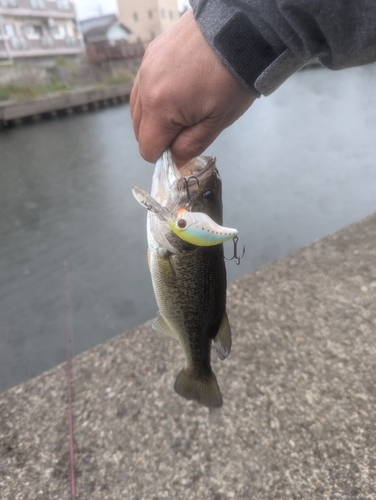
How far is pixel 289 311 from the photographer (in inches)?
104

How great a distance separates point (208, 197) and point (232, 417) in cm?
126

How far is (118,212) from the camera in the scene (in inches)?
323

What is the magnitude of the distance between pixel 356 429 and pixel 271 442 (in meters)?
0.42

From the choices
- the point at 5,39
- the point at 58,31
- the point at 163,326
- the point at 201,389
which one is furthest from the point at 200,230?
the point at 58,31

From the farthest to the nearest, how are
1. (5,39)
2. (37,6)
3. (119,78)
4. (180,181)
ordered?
1. (37,6)
2. (5,39)
3. (119,78)
4. (180,181)

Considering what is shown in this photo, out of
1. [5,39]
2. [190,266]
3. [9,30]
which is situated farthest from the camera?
[9,30]

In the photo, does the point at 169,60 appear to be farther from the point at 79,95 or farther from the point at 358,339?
the point at 79,95

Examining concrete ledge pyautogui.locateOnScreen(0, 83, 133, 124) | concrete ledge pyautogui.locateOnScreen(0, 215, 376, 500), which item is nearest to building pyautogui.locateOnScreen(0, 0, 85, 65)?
concrete ledge pyautogui.locateOnScreen(0, 83, 133, 124)

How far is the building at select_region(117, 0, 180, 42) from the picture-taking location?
48.5 meters

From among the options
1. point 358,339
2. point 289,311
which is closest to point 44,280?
point 289,311

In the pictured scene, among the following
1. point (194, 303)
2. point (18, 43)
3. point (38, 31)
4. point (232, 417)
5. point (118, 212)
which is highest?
point (194, 303)

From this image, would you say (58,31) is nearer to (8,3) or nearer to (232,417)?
(8,3)

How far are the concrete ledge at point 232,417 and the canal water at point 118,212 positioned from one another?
559 mm

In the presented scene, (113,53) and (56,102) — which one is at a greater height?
(113,53)
